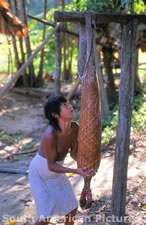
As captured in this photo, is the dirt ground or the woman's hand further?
the dirt ground

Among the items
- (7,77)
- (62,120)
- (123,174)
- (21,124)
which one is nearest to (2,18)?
(21,124)

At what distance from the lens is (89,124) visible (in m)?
1.85

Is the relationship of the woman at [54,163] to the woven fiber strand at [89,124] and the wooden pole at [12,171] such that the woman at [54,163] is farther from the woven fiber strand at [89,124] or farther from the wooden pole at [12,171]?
the wooden pole at [12,171]

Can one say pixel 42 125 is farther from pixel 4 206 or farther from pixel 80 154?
pixel 80 154

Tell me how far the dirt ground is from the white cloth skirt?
58 centimetres

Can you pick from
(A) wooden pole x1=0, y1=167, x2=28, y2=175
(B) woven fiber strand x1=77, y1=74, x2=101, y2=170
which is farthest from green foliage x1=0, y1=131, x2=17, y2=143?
(B) woven fiber strand x1=77, y1=74, x2=101, y2=170

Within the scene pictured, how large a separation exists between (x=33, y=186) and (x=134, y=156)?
199 cm

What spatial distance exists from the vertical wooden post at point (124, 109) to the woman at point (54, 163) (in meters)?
0.35

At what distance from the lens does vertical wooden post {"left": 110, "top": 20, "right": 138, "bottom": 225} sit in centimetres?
195

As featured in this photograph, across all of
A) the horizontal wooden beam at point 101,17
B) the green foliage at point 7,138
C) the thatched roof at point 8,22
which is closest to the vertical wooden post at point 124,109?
the horizontal wooden beam at point 101,17

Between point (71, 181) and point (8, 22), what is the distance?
4.33 metres

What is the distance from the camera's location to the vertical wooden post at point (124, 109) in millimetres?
1952

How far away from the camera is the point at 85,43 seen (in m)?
1.87

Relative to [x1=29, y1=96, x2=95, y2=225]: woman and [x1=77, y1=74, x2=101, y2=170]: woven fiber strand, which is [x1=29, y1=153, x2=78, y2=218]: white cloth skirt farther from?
[x1=77, y1=74, x2=101, y2=170]: woven fiber strand
